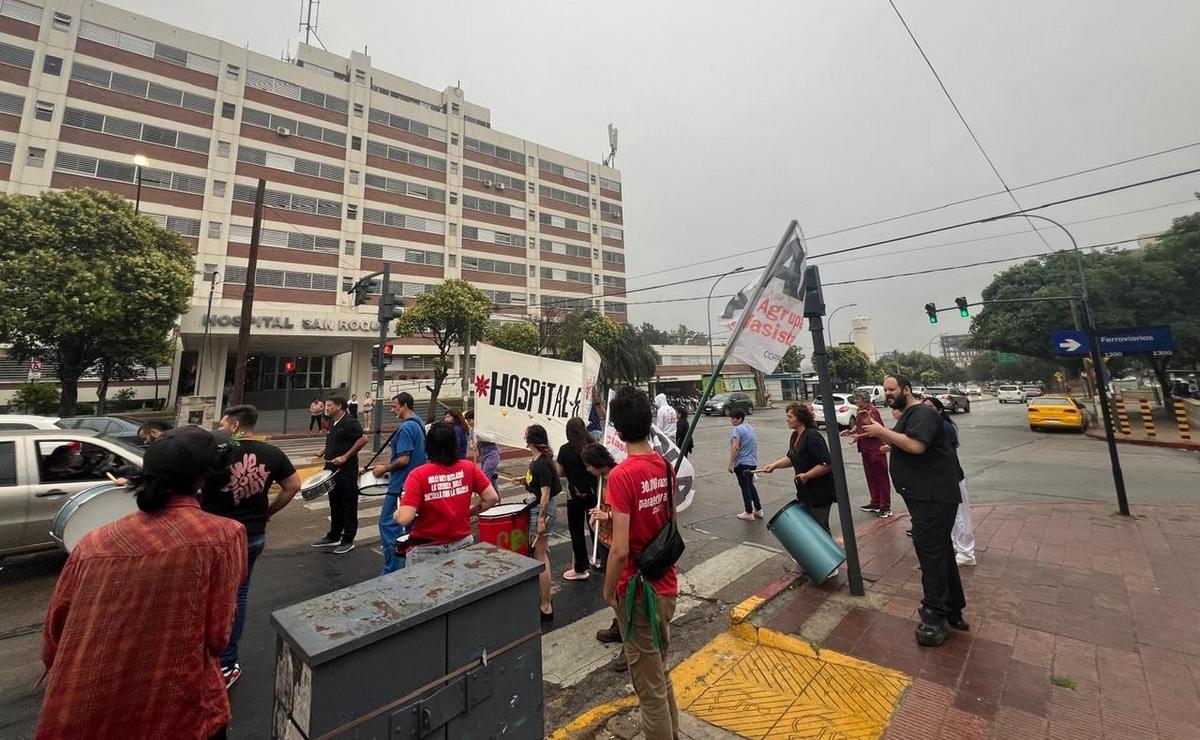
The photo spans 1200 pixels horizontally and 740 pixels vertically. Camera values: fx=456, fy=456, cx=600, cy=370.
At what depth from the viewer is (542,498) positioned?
4.40 metres

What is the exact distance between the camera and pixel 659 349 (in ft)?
182

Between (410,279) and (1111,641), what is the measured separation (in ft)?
125

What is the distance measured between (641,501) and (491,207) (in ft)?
140

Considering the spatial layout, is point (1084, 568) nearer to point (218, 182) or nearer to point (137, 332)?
point (137, 332)

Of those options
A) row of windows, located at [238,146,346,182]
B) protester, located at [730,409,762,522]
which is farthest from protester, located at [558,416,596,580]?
row of windows, located at [238,146,346,182]

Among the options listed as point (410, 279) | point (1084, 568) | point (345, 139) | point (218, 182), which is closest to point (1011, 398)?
point (1084, 568)

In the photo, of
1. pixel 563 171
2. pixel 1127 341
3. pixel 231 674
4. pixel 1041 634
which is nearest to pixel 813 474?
pixel 1041 634

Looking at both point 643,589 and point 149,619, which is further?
point 643,589

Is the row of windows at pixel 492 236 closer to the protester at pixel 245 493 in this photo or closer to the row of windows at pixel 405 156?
the row of windows at pixel 405 156

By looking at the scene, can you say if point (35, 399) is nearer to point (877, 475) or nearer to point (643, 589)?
point (643, 589)

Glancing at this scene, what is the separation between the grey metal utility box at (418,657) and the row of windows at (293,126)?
40.4 m

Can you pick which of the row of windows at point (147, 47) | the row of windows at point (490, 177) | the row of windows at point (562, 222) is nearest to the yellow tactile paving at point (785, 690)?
the row of windows at point (490, 177)

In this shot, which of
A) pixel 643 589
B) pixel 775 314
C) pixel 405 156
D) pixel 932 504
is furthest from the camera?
pixel 405 156

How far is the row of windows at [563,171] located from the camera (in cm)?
4522
